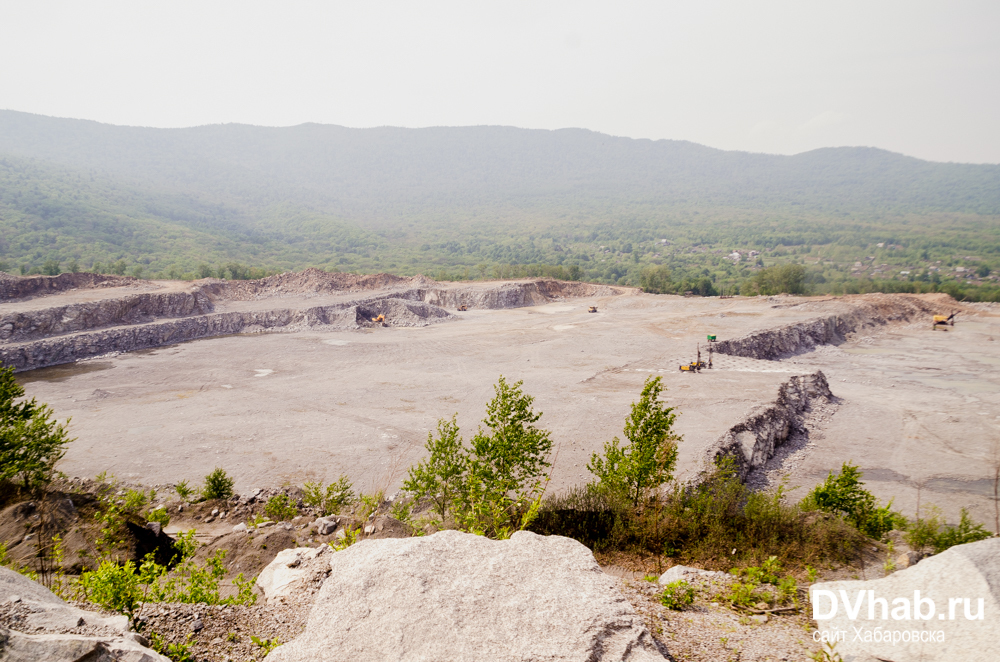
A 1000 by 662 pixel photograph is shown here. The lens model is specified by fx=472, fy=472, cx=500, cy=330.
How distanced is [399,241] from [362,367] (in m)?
134

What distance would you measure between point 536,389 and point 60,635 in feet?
78.6

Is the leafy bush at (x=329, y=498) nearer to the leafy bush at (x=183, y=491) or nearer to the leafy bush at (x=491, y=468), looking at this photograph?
the leafy bush at (x=183, y=491)

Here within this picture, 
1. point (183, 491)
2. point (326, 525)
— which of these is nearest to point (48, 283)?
point (183, 491)

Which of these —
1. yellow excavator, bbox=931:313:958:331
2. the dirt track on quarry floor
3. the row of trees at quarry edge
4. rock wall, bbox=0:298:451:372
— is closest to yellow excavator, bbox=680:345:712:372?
the dirt track on quarry floor

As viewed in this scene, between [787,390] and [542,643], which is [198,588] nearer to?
[542,643]

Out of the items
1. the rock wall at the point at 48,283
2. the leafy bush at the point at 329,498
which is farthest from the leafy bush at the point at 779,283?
the rock wall at the point at 48,283

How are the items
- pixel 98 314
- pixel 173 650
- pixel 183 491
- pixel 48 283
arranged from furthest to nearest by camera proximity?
pixel 48 283
pixel 98 314
pixel 183 491
pixel 173 650

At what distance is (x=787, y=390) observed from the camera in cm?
2511

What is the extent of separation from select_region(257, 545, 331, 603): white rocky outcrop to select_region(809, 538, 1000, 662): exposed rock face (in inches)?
278

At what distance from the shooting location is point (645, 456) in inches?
403

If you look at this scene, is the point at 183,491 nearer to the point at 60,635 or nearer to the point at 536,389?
the point at 60,635

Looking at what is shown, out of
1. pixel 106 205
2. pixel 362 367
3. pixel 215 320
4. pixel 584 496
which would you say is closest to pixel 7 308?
pixel 215 320

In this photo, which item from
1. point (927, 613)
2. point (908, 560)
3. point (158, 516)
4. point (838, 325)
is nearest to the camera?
point (927, 613)

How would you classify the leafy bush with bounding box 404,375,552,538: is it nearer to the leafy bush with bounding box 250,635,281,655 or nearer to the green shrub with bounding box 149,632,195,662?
the leafy bush with bounding box 250,635,281,655
